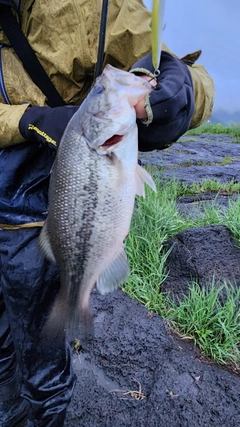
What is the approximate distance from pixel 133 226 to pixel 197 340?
116cm

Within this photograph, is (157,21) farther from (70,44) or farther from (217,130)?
(217,130)

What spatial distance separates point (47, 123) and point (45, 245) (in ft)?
1.61

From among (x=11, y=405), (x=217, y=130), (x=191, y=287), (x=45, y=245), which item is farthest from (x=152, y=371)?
(x=217, y=130)

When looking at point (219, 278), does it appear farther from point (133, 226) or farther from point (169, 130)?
point (169, 130)

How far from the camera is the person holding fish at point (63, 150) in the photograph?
1.48 metres

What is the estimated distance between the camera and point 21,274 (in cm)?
190

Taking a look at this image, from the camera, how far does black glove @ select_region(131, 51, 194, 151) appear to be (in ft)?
4.75

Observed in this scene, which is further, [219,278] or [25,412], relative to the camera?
[219,278]

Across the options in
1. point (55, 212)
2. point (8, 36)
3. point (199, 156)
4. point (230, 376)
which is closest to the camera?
point (55, 212)

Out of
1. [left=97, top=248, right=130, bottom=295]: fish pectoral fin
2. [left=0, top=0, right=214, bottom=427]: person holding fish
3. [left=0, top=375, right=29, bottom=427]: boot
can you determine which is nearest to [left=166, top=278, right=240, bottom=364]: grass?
[left=0, top=0, right=214, bottom=427]: person holding fish

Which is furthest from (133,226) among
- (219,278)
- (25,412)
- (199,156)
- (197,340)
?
(199,156)

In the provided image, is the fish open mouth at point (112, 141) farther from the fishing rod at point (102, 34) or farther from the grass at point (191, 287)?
the grass at point (191, 287)

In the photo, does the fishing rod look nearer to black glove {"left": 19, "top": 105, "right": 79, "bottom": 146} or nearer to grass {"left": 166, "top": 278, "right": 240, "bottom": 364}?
black glove {"left": 19, "top": 105, "right": 79, "bottom": 146}

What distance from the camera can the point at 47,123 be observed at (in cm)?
171
